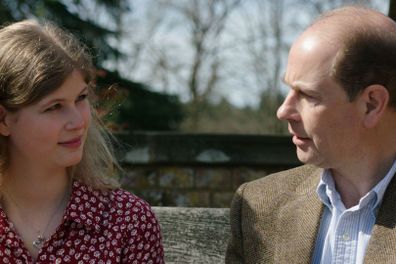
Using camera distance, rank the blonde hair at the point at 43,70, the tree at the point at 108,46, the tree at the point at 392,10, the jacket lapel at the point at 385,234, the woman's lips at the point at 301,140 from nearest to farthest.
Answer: the jacket lapel at the point at 385,234
the woman's lips at the point at 301,140
the blonde hair at the point at 43,70
the tree at the point at 392,10
the tree at the point at 108,46

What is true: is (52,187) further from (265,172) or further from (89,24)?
(89,24)

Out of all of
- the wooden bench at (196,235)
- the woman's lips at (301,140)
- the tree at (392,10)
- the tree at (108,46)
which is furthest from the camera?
the tree at (108,46)

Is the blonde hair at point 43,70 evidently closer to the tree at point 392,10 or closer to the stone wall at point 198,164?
the tree at point 392,10

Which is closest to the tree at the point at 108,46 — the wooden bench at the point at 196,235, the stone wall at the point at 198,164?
the stone wall at the point at 198,164

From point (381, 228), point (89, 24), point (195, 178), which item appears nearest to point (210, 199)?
point (195, 178)

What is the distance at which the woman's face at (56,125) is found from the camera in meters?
2.67

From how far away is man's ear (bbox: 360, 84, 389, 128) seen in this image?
8.10 ft

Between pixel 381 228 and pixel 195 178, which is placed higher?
pixel 381 228

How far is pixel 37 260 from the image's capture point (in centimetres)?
273

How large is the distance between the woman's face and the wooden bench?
0.67 meters

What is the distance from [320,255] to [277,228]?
0.20 m

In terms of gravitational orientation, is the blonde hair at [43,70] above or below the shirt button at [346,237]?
above

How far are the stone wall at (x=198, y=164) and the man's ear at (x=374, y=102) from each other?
9.50 ft

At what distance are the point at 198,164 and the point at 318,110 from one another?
2922mm
